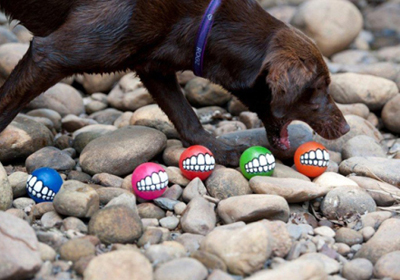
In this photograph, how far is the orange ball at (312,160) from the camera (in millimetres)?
4164

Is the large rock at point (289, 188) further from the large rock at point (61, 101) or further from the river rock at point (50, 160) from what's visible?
the large rock at point (61, 101)

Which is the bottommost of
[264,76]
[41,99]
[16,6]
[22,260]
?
[41,99]

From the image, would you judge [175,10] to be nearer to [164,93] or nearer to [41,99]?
[164,93]

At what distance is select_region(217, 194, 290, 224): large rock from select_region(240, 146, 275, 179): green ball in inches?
19.1

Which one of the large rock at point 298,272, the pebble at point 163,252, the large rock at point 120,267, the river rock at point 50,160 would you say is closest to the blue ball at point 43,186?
the river rock at point 50,160

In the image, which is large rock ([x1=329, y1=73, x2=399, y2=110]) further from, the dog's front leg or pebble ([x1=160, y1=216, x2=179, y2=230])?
pebble ([x1=160, y1=216, x2=179, y2=230])

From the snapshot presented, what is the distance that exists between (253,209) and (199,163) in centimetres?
67

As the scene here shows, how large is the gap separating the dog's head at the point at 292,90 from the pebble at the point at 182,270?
4.70 feet

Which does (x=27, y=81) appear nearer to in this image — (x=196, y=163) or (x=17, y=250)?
(x=196, y=163)

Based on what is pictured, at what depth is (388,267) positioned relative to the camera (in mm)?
2947

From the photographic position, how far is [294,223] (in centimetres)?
363

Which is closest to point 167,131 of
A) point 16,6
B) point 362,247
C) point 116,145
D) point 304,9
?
point 116,145

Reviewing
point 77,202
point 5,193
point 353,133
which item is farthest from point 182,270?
point 353,133

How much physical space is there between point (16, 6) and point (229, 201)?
7.27 feet
